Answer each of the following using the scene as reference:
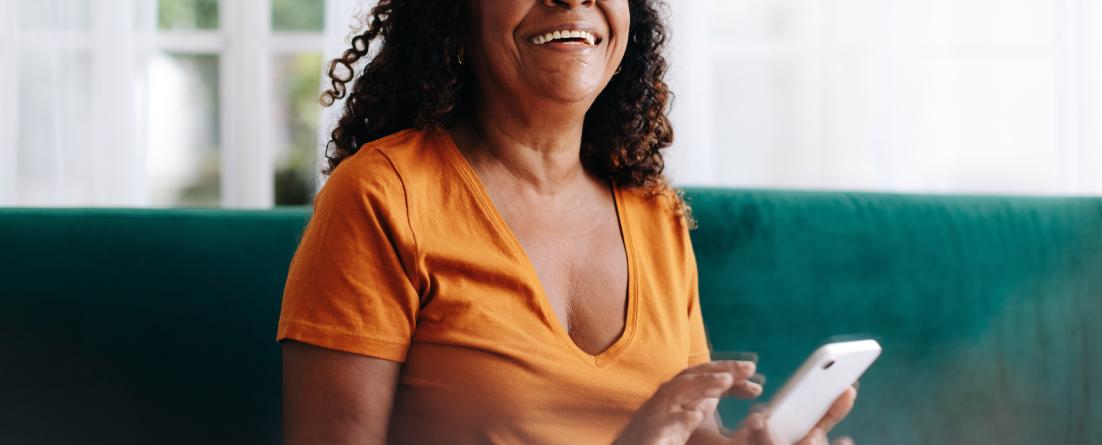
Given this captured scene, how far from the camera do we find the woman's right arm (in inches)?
36.7

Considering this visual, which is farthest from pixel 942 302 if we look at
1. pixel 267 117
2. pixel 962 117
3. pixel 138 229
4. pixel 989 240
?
pixel 267 117

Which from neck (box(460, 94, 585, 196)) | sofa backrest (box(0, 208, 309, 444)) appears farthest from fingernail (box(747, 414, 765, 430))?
sofa backrest (box(0, 208, 309, 444))

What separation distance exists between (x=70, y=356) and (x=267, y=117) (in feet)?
4.46

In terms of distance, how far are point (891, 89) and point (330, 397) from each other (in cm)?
205

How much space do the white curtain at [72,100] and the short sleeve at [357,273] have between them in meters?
1.81

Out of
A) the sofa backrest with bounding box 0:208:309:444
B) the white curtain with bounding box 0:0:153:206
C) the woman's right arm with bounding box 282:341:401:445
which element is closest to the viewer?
the woman's right arm with bounding box 282:341:401:445

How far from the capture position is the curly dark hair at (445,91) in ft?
3.59

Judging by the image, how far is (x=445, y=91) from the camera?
3.56 ft

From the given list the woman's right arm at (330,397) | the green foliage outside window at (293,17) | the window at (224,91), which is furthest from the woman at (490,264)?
the green foliage outside window at (293,17)

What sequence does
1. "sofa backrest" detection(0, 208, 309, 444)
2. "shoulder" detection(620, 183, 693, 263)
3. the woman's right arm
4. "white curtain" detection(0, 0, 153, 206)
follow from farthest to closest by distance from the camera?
"white curtain" detection(0, 0, 153, 206)
"sofa backrest" detection(0, 208, 309, 444)
"shoulder" detection(620, 183, 693, 263)
the woman's right arm

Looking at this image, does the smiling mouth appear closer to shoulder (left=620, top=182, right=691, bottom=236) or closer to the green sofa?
shoulder (left=620, top=182, right=691, bottom=236)

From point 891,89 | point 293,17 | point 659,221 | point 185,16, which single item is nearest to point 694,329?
point 659,221

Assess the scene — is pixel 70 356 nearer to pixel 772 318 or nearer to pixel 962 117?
pixel 772 318

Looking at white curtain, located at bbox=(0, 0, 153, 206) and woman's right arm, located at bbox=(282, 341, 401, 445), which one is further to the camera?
white curtain, located at bbox=(0, 0, 153, 206)
